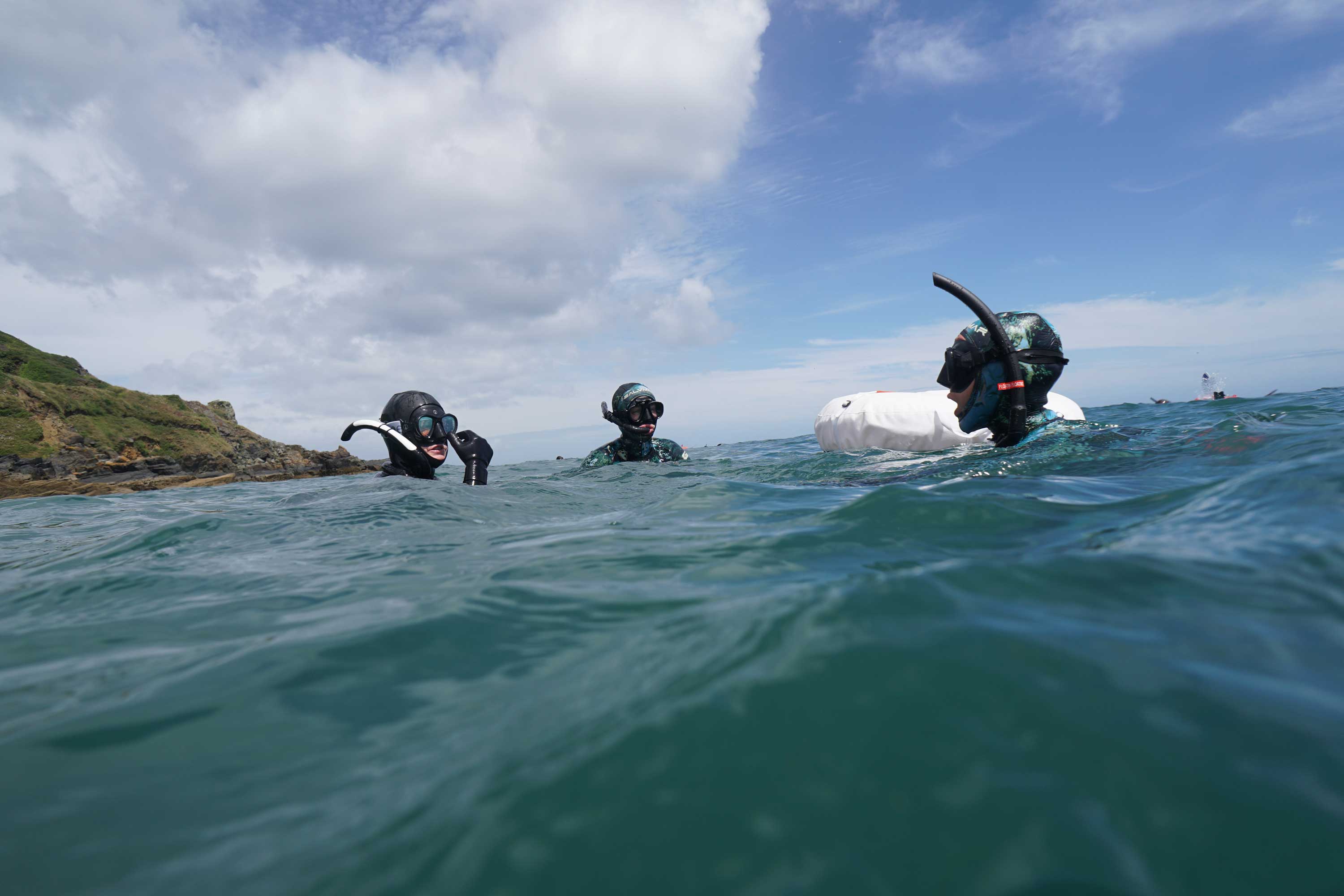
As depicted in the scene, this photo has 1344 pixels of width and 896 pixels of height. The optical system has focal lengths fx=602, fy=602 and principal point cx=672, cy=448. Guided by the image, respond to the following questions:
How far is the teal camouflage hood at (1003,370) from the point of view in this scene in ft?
16.1

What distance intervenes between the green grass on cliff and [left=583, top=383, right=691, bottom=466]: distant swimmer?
53.9ft

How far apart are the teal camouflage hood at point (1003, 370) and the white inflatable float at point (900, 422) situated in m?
1.34

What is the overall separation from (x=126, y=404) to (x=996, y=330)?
24757 mm

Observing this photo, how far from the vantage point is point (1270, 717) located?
3.90 feet

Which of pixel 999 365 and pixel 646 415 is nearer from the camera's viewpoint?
pixel 999 365

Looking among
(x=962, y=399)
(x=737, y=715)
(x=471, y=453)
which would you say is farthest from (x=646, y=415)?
(x=737, y=715)

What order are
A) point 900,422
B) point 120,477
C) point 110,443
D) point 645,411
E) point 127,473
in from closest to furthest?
point 900,422, point 645,411, point 120,477, point 127,473, point 110,443

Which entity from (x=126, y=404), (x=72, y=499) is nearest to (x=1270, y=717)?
(x=72, y=499)

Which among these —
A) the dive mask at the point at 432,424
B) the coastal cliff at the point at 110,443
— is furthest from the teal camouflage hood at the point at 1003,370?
the coastal cliff at the point at 110,443

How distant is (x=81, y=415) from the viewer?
59.2 feet

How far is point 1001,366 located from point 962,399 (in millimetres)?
438

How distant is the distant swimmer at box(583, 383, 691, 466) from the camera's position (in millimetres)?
8992

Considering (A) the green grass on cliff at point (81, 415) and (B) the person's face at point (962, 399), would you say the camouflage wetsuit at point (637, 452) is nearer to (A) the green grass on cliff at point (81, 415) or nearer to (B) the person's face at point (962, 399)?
(B) the person's face at point (962, 399)

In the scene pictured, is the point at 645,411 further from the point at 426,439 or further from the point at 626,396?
the point at 426,439
